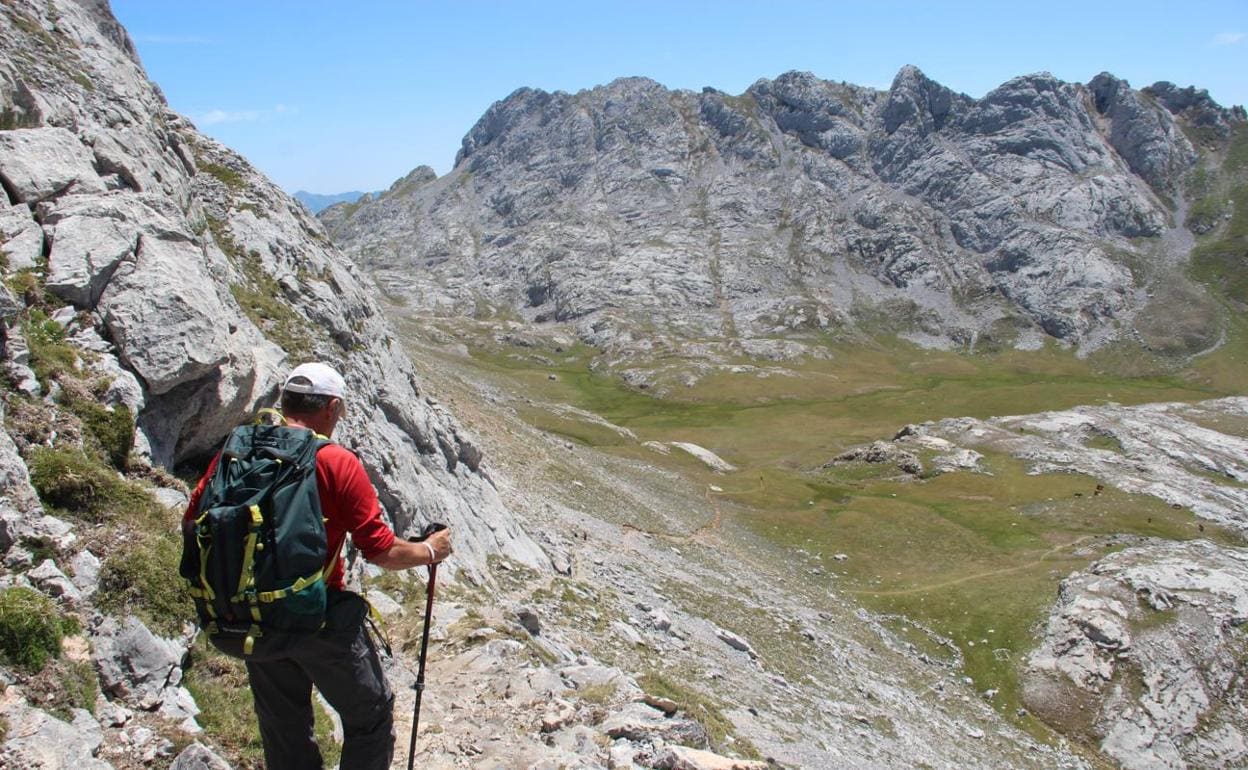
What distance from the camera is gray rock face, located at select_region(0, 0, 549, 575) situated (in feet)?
52.3

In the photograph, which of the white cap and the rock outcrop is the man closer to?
the white cap

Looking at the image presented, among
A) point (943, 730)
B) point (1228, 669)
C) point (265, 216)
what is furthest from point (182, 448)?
point (1228, 669)

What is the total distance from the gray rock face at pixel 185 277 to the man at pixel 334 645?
9219 mm

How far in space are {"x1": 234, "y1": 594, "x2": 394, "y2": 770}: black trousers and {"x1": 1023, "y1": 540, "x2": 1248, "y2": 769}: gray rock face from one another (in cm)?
4562

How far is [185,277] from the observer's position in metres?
17.4

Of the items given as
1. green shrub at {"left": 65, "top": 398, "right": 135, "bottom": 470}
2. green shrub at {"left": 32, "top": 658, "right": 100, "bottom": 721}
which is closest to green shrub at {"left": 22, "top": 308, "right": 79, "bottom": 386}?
green shrub at {"left": 65, "top": 398, "right": 135, "bottom": 470}

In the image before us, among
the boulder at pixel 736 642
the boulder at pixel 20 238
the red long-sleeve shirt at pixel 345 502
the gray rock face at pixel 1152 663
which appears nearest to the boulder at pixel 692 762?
the red long-sleeve shirt at pixel 345 502

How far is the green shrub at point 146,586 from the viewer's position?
35.5ft

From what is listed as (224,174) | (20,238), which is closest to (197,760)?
(20,238)

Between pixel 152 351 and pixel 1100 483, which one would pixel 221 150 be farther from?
pixel 1100 483

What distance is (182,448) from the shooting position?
53.7ft

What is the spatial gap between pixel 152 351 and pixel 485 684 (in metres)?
10.4

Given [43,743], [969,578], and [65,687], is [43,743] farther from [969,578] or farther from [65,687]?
[969,578]

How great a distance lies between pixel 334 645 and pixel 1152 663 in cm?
5291
